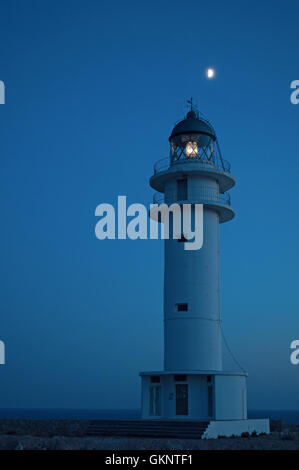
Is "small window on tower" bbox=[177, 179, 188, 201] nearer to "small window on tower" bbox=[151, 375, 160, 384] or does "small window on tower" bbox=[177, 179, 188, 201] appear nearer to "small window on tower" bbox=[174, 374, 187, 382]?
"small window on tower" bbox=[174, 374, 187, 382]

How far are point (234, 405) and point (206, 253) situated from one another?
651cm

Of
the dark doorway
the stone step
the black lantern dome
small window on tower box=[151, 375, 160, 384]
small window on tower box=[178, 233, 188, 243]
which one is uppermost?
the black lantern dome

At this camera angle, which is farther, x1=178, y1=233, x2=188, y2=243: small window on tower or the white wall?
x1=178, y1=233, x2=188, y2=243: small window on tower

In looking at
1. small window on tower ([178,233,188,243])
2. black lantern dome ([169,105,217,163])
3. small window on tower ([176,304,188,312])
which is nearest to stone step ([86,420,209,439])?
small window on tower ([176,304,188,312])

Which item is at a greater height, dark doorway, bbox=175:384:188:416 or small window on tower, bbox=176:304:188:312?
small window on tower, bbox=176:304:188:312

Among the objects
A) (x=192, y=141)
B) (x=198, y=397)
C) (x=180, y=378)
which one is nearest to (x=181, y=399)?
(x=198, y=397)

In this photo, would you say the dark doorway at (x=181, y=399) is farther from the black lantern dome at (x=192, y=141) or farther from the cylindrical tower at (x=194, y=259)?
the black lantern dome at (x=192, y=141)

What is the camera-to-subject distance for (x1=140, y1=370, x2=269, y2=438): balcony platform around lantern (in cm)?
2464

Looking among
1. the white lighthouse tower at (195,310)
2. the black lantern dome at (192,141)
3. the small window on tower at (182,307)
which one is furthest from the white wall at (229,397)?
the black lantern dome at (192,141)

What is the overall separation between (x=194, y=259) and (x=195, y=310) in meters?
2.22

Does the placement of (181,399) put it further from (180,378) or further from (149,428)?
(149,428)

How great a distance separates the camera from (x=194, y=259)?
88.1 ft

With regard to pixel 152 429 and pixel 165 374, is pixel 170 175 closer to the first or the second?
pixel 165 374
